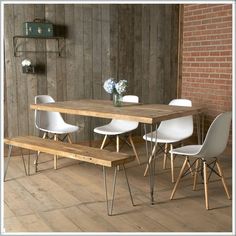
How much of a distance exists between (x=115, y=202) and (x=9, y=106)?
2041mm

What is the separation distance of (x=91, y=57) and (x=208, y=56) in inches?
61.5

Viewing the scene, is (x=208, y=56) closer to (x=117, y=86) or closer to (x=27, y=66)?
(x=117, y=86)

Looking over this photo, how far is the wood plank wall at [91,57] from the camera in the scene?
427cm

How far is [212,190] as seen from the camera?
3221 mm

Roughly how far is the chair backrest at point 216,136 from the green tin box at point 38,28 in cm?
243

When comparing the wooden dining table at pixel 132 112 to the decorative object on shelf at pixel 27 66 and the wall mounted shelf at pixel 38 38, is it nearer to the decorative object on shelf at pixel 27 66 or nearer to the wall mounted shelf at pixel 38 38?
the decorative object on shelf at pixel 27 66

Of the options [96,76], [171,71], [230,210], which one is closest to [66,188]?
[230,210]

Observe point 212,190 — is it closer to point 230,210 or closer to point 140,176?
point 230,210

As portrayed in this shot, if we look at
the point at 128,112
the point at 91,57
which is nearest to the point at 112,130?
the point at 128,112

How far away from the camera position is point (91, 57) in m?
4.67

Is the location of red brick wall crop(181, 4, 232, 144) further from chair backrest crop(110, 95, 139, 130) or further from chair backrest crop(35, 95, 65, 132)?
chair backrest crop(35, 95, 65, 132)

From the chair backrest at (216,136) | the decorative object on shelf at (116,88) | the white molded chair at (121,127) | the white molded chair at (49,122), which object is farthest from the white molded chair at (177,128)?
the white molded chair at (49,122)

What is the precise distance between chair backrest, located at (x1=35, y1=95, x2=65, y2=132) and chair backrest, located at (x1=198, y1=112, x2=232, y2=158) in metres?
1.94

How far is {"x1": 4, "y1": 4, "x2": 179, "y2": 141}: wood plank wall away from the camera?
168 inches
